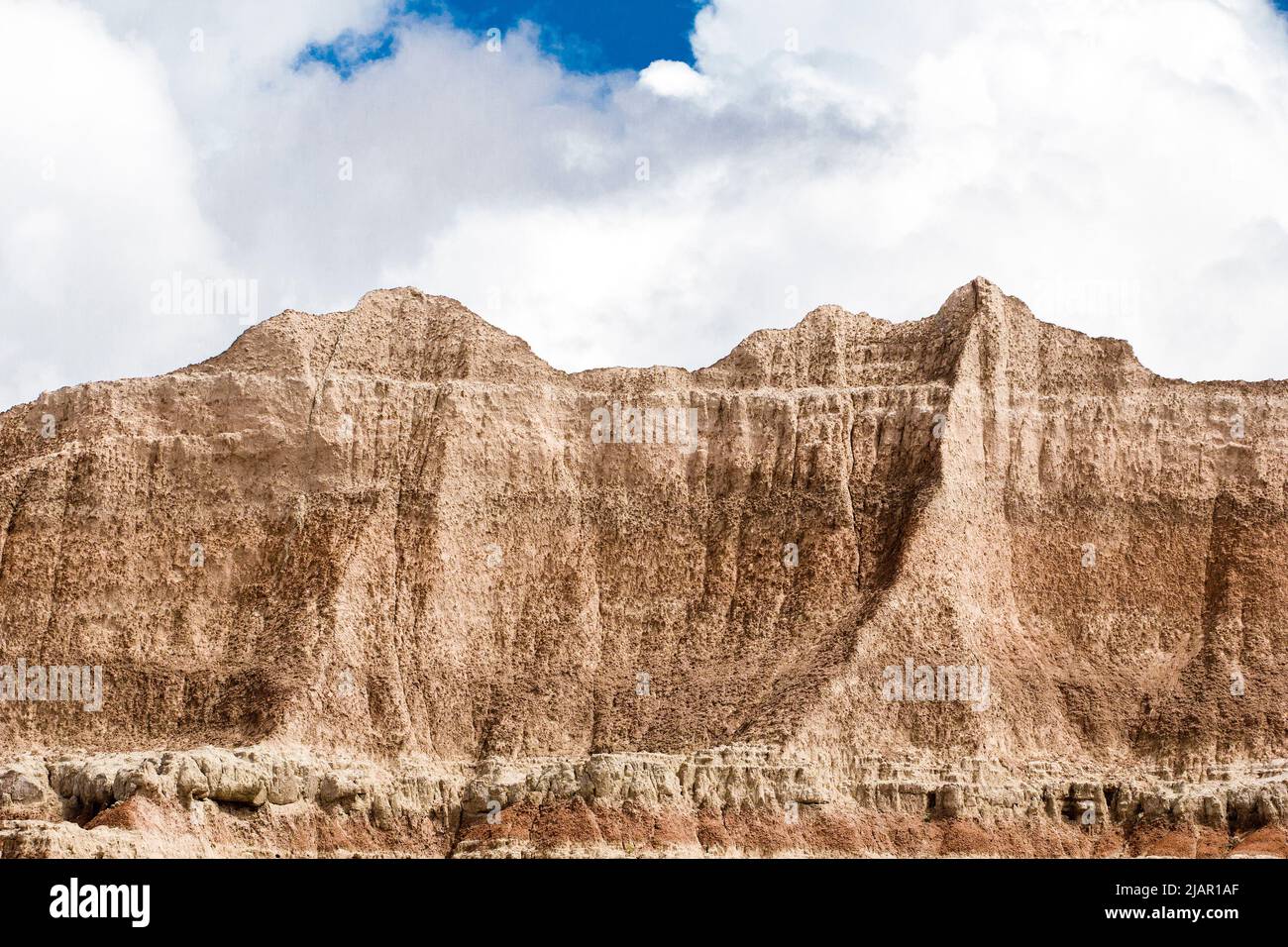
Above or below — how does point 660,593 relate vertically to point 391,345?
below

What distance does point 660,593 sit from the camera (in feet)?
332

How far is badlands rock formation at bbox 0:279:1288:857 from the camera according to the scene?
88.6 meters

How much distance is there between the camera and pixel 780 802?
288ft

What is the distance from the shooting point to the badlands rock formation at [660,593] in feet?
291

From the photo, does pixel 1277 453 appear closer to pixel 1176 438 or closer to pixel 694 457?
pixel 1176 438

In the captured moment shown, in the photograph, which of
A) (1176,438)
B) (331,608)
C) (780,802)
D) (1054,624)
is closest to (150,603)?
(331,608)

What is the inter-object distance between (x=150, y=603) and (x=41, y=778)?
39.4 ft

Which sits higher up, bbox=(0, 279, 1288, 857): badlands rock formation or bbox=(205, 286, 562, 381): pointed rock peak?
bbox=(205, 286, 562, 381): pointed rock peak

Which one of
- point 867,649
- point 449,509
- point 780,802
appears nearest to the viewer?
point 780,802

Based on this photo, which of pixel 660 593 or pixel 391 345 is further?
pixel 391 345

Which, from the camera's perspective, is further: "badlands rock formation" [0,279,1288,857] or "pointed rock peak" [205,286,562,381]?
"pointed rock peak" [205,286,562,381]

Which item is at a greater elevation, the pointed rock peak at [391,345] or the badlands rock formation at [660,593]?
the pointed rock peak at [391,345]
